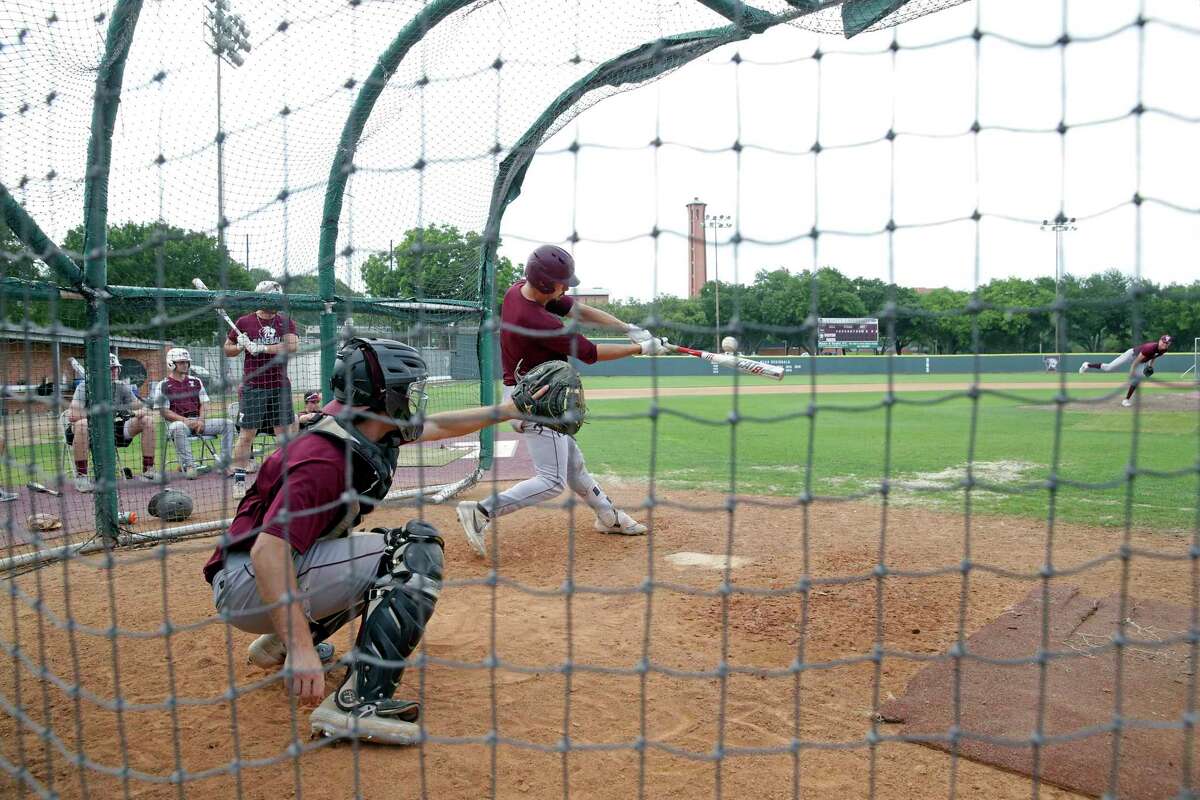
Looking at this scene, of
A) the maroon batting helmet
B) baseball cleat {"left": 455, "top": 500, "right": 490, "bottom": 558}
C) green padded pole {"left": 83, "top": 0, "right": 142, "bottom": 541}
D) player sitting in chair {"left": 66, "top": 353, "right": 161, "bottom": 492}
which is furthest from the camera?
player sitting in chair {"left": 66, "top": 353, "right": 161, "bottom": 492}

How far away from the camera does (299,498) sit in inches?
97.3

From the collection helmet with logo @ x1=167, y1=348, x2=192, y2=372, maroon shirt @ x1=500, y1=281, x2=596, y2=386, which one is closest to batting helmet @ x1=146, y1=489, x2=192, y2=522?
helmet with logo @ x1=167, y1=348, x2=192, y2=372

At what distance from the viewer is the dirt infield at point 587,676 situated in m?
2.46

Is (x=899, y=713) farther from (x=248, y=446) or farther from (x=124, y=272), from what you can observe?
(x=248, y=446)

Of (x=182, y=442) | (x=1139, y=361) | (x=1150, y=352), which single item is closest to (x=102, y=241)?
(x=182, y=442)

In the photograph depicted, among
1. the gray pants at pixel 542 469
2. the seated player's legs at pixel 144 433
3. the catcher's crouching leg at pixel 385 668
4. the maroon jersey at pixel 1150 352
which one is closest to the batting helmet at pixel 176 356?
the seated player's legs at pixel 144 433

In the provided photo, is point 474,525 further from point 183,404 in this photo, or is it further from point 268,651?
point 183,404

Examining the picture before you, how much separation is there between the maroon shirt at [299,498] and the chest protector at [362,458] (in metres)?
0.02

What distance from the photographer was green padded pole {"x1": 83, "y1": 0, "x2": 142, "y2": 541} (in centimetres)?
390

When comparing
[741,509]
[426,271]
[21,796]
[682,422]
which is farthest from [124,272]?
[682,422]

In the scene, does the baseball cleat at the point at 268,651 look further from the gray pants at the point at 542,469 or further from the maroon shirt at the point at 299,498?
the gray pants at the point at 542,469

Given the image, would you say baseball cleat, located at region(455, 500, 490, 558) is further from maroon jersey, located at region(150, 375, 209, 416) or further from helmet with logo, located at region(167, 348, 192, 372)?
helmet with logo, located at region(167, 348, 192, 372)

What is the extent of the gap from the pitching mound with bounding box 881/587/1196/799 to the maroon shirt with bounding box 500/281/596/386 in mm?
2314

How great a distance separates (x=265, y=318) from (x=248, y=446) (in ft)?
3.71
